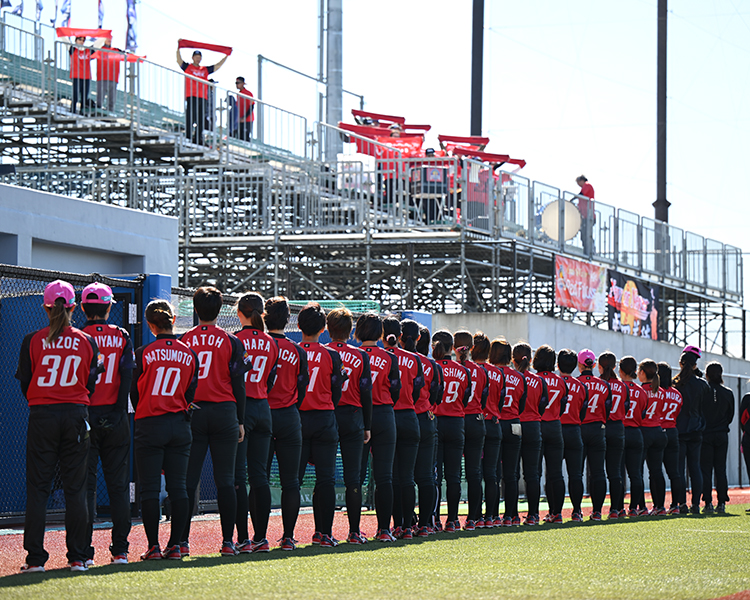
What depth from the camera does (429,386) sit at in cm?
1016

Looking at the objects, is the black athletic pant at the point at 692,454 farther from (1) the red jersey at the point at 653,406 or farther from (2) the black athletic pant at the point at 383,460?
(2) the black athletic pant at the point at 383,460

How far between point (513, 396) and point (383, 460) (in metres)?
2.31

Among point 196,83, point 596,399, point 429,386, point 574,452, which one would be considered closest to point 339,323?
point 429,386

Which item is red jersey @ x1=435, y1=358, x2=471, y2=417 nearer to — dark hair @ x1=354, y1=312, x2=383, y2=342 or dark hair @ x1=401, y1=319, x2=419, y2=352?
dark hair @ x1=401, y1=319, x2=419, y2=352

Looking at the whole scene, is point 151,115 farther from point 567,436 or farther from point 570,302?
point 567,436

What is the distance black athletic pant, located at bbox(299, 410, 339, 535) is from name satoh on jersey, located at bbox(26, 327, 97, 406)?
2.15 metres

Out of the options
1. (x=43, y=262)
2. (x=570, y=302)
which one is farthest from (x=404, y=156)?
(x=43, y=262)

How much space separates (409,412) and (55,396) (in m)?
3.43

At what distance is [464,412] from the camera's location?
10875mm

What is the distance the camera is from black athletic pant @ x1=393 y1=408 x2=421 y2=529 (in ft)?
32.4

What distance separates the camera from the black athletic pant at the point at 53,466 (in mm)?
7332

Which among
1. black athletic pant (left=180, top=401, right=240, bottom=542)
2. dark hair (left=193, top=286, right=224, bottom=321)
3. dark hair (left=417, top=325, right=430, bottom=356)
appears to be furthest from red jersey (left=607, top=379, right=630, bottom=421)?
dark hair (left=193, top=286, right=224, bottom=321)

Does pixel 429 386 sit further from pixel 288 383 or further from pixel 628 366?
pixel 628 366

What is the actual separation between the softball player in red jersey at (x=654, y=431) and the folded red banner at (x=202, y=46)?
42.6 ft
